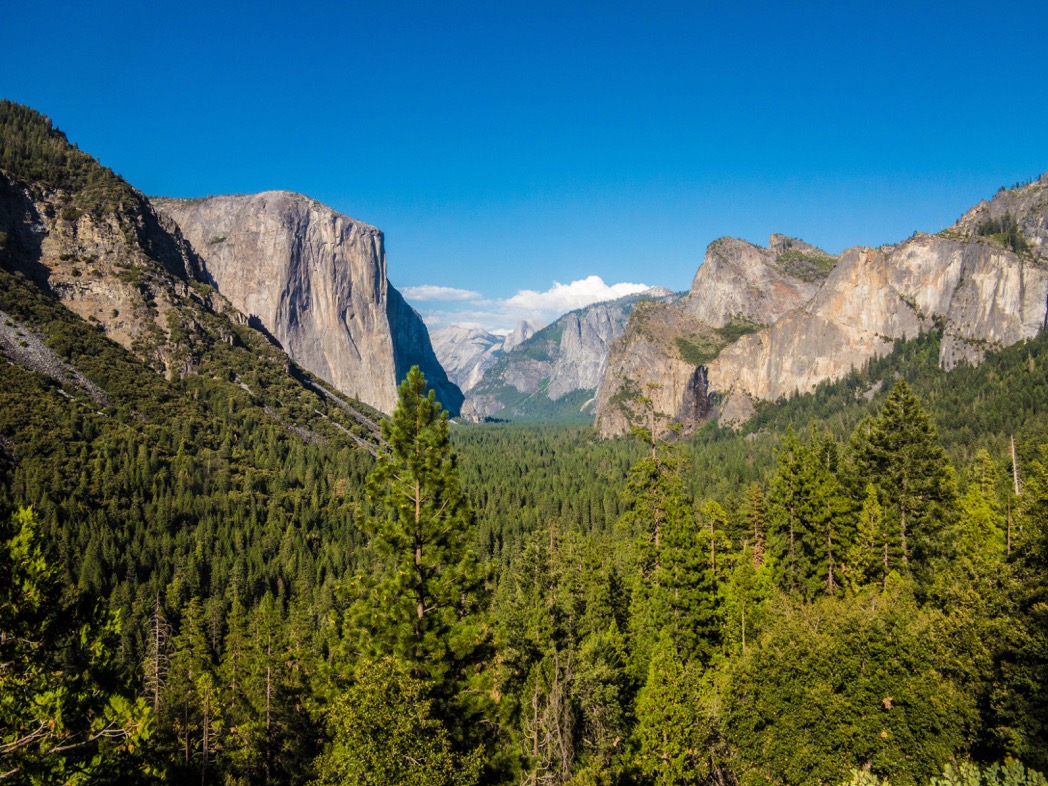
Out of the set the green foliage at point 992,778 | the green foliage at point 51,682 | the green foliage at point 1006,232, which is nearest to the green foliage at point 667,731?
the green foliage at point 992,778

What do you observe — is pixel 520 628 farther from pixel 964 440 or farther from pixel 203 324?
pixel 203 324

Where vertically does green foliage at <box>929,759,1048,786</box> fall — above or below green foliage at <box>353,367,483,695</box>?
below

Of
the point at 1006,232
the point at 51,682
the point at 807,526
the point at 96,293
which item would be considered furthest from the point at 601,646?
the point at 1006,232

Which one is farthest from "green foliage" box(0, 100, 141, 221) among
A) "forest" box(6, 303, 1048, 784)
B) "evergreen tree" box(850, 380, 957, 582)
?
"evergreen tree" box(850, 380, 957, 582)

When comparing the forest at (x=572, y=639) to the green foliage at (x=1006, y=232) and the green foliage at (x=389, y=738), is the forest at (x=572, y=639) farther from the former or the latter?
the green foliage at (x=1006, y=232)

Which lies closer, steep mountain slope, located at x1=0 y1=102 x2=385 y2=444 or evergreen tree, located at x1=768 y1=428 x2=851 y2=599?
evergreen tree, located at x1=768 y1=428 x2=851 y2=599

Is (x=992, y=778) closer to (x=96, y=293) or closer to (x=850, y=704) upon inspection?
(x=850, y=704)

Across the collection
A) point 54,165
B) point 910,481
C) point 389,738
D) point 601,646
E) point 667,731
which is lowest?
point 601,646

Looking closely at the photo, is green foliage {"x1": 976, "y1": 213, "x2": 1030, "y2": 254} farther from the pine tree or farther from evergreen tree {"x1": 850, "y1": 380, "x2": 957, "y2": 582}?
the pine tree

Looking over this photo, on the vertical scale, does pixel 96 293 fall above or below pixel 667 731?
above

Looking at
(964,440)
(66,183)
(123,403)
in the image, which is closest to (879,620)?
(964,440)

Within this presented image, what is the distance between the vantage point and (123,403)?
11281 centimetres

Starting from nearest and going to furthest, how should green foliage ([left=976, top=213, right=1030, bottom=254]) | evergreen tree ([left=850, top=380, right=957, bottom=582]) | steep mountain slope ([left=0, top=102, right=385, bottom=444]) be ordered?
evergreen tree ([left=850, top=380, right=957, bottom=582]), steep mountain slope ([left=0, top=102, right=385, bottom=444]), green foliage ([left=976, top=213, right=1030, bottom=254])

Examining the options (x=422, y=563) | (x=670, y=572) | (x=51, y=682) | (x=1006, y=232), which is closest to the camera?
(x=51, y=682)
